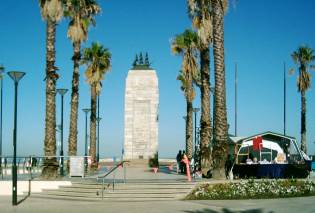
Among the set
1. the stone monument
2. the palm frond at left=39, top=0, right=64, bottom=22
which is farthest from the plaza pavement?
the stone monument

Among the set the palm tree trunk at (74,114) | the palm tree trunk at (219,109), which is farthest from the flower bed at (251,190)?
the palm tree trunk at (74,114)

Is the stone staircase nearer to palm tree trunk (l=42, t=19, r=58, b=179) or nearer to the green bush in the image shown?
palm tree trunk (l=42, t=19, r=58, b=179)

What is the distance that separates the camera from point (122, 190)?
67.5 feet

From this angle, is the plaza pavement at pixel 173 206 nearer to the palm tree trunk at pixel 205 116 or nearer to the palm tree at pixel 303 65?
the palm tree trunk at pixel 205 116

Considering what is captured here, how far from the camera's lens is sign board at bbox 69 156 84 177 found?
2380 cm

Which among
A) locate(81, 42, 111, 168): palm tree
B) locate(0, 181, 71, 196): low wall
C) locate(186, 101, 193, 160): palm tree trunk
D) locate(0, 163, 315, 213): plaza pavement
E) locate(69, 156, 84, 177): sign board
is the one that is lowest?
locate(0, 163, 315, 213): plaza pavement

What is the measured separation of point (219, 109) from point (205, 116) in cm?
527

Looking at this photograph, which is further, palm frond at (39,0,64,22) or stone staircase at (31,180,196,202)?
palm frond at (39,0,64,22)

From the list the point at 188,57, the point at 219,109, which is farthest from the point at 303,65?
the point at 219,109

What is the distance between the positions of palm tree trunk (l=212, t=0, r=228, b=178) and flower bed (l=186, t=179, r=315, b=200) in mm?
1955

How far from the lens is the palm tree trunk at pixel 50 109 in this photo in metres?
23.4

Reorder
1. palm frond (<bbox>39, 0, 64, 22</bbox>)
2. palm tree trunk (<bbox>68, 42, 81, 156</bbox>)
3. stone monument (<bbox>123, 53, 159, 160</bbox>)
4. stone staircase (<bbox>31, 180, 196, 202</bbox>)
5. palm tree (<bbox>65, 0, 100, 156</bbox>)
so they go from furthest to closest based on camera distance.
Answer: stone monument (<bbox>123, 53, 159, 160</bbox>) → palm tree (<bbox>65, 0, 100, 156</bbox>) → palm tree trunk (<bbox>68, 42, 81, 156</bbox>) → palm frond (<bbox>39, 0, 64, 22</bbox>) → stone staircase (<bbox>31, 180, 196, 202</bbox>)

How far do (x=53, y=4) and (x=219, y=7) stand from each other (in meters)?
8.17

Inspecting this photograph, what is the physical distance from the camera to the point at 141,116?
51.5 m
